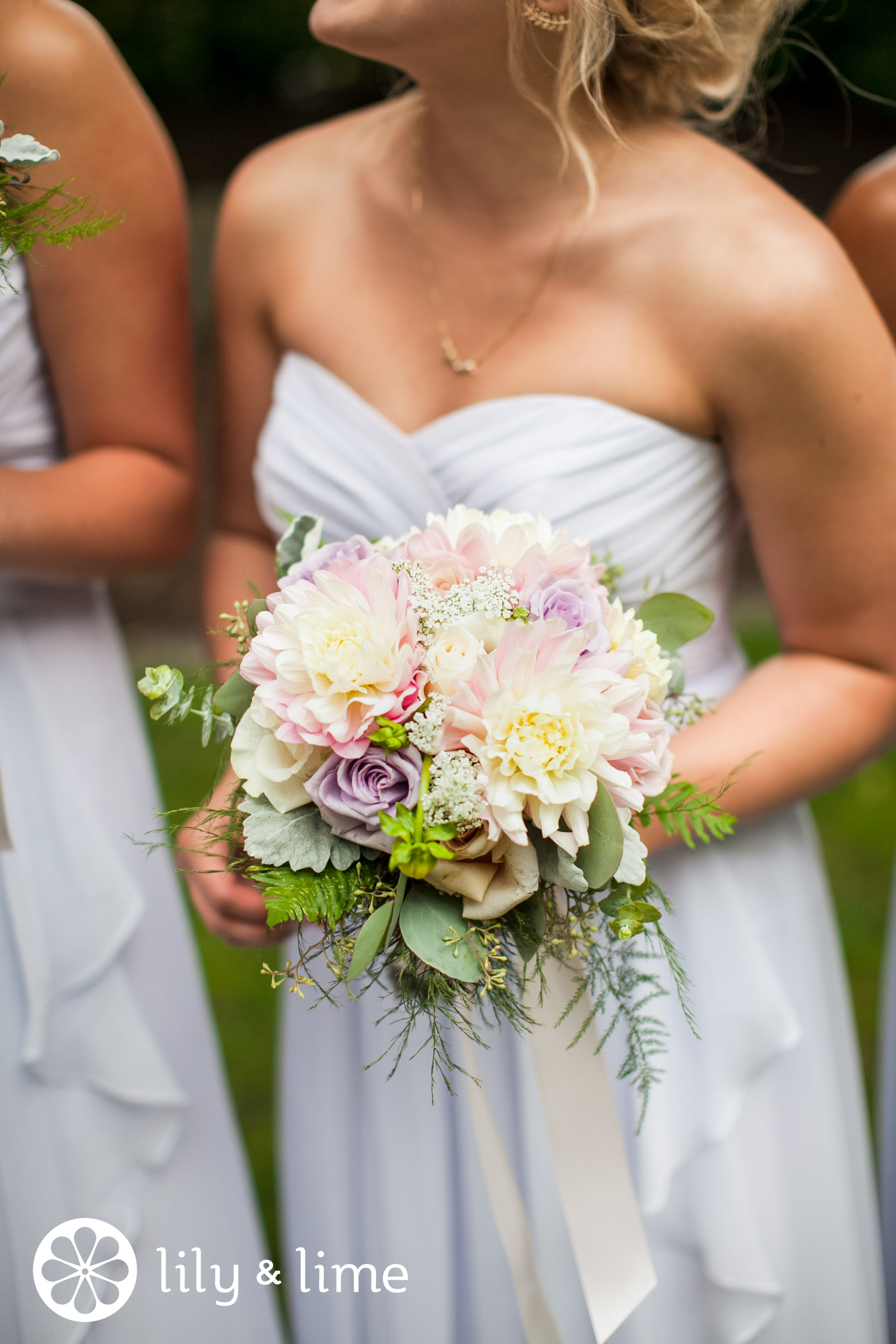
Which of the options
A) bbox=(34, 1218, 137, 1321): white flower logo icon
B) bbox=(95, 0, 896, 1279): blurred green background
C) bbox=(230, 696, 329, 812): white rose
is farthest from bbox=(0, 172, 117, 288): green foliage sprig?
bbox=(95, 0, 896, 1279): blurred green background

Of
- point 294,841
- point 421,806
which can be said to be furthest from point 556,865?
point 294,841

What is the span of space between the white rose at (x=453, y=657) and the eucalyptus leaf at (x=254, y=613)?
0.79 feet

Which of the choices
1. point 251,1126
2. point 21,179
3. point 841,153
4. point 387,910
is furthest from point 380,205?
point 841,153

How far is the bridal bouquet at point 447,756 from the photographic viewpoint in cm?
117

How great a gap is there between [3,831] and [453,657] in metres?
0.77

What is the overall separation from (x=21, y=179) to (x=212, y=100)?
801 cm

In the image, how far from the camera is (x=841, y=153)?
8531mm

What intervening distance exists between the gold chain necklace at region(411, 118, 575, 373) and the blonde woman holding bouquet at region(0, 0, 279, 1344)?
1.24ft

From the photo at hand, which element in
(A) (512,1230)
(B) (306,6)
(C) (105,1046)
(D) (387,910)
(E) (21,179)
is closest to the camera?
(D) (387,910)

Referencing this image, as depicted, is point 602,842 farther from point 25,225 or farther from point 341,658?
point 25,225

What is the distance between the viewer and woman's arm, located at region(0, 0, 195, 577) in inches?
67.9

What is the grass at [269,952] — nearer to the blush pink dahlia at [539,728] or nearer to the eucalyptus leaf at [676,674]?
the eucalyptus leaf at [676,674]

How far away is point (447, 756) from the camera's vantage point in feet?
3.90

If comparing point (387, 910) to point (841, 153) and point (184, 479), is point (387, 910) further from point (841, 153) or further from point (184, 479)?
point (841, 153)
